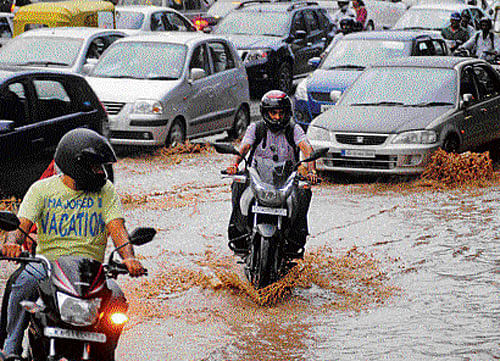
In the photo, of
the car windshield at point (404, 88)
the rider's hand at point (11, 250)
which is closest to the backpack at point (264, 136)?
the rider's hand at point (11, 250)

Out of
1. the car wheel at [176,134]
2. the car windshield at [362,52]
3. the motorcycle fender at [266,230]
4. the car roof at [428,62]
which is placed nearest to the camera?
the motorcycle fender at [266,230]

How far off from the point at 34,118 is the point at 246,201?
3.65m

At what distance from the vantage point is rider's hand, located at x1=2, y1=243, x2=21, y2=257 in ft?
15.6

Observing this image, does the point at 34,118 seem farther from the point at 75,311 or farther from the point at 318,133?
the point at 75,311

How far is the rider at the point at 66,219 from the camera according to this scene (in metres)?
4.89

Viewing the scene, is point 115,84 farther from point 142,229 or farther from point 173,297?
point 142,229

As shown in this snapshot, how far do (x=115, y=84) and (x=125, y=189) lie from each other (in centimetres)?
309

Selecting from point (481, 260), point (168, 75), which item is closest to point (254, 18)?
point (168, 75)

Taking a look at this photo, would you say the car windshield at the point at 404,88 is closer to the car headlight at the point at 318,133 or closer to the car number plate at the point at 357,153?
the car headlight at the point at 318,133

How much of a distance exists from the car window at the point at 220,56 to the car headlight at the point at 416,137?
484cm

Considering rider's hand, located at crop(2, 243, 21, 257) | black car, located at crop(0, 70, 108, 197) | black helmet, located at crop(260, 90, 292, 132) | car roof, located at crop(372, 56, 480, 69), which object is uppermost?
rider's hand, located at crop(2, 243, 21, 257)

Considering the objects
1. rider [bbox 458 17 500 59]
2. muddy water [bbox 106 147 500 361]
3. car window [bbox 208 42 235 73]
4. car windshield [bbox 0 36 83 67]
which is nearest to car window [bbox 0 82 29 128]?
muddy water [bbox 106 147 500 361]

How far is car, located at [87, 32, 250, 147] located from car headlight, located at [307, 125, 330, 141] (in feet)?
8.68

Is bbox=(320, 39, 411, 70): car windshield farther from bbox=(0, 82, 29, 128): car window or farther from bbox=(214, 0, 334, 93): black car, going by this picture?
bbox=(0, 82, 29, 128): car window
